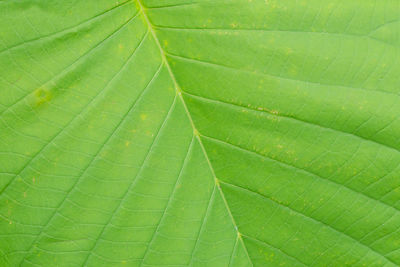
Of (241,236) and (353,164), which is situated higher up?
(353,164)

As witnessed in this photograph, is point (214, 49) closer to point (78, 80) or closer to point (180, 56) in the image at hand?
point (180, 56)

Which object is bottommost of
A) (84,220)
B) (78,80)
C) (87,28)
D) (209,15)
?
(84,220)

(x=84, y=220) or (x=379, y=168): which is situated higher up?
(x=379, y=168)

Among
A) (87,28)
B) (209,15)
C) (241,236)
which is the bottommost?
(241,236)

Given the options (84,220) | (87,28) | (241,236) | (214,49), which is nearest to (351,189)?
(241,236)

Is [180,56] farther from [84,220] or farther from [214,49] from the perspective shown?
[84,220]

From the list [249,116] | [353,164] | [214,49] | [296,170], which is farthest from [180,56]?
[353,164]
